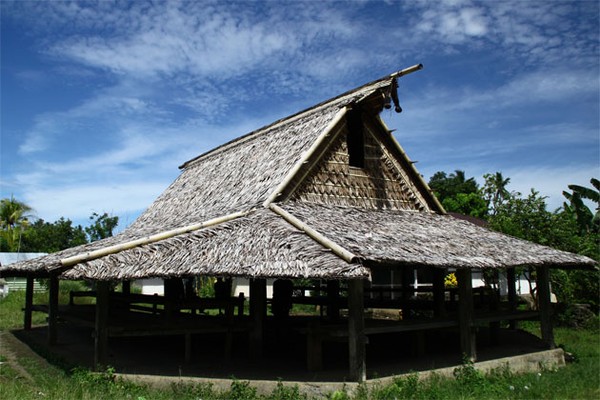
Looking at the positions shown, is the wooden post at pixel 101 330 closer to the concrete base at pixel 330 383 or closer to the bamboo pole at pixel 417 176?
the concrete base at pixel 330 383

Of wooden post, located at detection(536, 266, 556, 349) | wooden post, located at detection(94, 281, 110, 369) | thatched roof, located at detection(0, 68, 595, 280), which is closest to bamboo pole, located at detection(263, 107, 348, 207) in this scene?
thatched roof, located at detection(0, 68, 595, 280)

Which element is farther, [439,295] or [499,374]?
[439,295]

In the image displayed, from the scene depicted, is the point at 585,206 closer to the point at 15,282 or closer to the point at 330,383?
the point at 330,383

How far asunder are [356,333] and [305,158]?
4.38 meters

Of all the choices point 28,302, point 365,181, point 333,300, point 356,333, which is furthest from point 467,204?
point 356,333

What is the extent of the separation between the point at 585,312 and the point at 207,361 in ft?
47.4

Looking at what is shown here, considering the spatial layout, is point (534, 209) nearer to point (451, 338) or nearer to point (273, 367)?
point (451, 338)

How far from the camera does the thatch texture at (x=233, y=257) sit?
8.21 m

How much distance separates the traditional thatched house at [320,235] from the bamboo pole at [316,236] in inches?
0.8

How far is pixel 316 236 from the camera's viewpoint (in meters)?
8.95

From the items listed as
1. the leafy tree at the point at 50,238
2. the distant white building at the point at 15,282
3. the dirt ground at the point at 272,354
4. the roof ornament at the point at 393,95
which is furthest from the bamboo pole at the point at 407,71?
the leafy tree at the point at 50,238

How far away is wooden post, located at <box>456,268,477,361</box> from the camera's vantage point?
1073cm

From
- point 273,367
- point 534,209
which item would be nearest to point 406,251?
point 273,367

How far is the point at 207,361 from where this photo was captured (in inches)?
443
